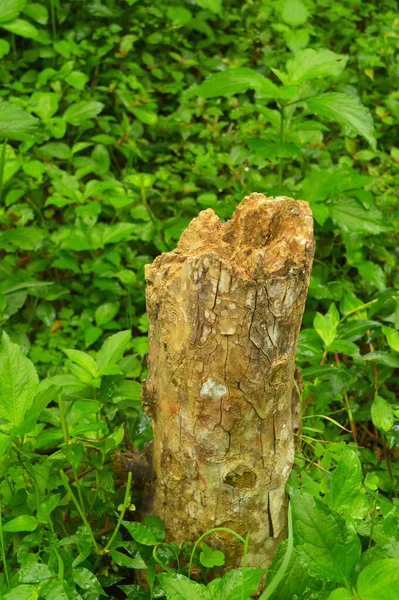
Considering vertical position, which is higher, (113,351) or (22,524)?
(113,351)

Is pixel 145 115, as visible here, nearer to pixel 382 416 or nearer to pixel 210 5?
pixel 210 5

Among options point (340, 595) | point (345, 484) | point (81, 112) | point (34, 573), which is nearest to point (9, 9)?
point (81, 112)

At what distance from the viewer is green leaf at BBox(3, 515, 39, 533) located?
6.32 feet

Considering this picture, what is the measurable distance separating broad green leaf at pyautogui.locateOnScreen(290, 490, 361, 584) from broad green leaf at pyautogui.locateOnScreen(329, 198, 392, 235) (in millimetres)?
1763

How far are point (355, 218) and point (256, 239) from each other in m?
1.38

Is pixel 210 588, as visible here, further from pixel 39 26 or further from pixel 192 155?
pixel 39 26

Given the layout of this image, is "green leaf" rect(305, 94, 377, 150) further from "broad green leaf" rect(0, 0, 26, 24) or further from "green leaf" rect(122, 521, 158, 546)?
"green leaf" rect(122, 521, 158, 546)

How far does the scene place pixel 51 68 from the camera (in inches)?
164

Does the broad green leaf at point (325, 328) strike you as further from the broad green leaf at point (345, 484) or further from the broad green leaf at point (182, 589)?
the broad green leaf at point (182, 589)

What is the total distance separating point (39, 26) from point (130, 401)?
9.42 feet

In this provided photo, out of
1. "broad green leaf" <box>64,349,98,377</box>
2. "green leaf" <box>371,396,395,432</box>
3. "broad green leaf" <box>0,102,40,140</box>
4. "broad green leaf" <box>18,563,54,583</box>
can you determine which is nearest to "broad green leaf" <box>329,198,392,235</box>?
"green leaf" <box>371,396,395,432</box>

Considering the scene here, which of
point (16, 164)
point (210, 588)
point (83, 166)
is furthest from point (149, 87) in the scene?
point (210, 588)

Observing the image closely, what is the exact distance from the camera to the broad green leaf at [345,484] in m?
1.81

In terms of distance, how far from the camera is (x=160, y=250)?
3594mm
